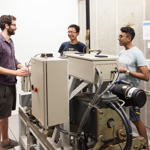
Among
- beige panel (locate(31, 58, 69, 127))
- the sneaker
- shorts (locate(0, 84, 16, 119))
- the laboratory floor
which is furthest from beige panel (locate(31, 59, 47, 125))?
the laboratory floor

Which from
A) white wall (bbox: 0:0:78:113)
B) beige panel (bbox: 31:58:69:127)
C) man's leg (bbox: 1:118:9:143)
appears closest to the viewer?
beige panel (bbox: 31:58:69:127)

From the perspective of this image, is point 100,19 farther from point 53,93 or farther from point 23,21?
point 53,93

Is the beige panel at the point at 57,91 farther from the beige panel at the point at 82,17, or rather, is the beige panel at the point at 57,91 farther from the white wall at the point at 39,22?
the beige panel at the point at 82,17

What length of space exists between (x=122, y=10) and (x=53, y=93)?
2.59 meters

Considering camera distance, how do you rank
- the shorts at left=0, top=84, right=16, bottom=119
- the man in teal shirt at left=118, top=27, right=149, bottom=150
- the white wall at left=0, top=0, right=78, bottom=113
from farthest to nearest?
the white wall at left=0, top=0, right=78, bottom=113 < the shorts at left=0, top=84, right=16, bottom=119 < the man in teal shirt at left=118, top=27, right=149, bottom=150

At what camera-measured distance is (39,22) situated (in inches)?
156

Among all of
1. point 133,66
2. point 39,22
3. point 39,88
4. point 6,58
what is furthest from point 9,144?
Result: point 39,22

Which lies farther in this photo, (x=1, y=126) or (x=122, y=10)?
(x=122, y=10)

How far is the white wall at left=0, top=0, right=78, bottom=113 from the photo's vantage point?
379 centimetres

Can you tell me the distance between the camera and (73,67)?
1.48 metres

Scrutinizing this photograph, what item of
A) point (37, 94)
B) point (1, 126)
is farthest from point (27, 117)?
point (1, 126)

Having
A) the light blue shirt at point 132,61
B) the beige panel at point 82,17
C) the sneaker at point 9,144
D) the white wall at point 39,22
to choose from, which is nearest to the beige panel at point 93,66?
the light blue shirt at point 132,61

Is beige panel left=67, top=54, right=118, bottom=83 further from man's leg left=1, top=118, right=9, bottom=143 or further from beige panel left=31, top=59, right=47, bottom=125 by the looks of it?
man's leg left=1, top=118, right=9, bottom=143

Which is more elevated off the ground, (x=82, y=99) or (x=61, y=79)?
(x=61, y=79)
